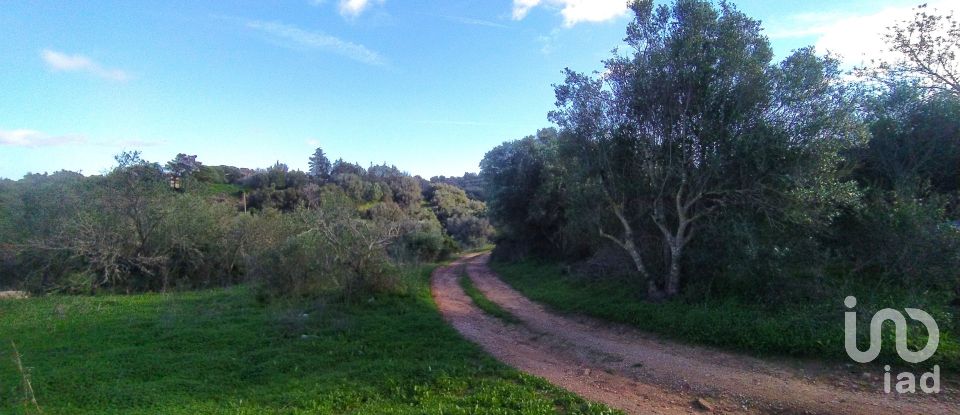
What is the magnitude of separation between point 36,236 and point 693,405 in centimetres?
2445

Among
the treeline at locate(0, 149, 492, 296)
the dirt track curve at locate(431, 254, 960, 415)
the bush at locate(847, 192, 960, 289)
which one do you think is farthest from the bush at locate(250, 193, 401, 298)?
the bush at locate(847, 192, 960, 289)

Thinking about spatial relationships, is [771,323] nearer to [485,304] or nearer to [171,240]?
[485,304]

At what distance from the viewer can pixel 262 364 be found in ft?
28.1

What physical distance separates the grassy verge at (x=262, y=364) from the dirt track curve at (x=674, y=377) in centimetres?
75

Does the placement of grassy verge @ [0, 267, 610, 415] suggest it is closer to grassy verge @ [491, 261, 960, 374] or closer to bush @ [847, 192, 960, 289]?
grassy verge @ [491, 261, 960, 374]

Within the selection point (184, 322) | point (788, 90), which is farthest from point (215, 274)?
point (788, 90)

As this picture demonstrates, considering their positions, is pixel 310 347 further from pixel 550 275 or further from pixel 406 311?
pixel 550 275

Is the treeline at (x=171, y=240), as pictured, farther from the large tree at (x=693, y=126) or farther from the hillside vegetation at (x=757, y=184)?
the large tree at (x=693, y=126)

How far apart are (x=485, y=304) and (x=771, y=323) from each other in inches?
A: 319

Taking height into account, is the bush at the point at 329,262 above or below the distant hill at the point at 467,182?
below

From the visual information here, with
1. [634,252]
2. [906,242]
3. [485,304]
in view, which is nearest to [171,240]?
[485,304]

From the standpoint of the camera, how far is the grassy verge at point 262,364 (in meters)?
6.55

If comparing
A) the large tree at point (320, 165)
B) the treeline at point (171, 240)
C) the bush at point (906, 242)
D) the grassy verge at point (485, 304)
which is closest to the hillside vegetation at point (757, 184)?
the bush at point (906, 242)

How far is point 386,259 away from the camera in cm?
1494
